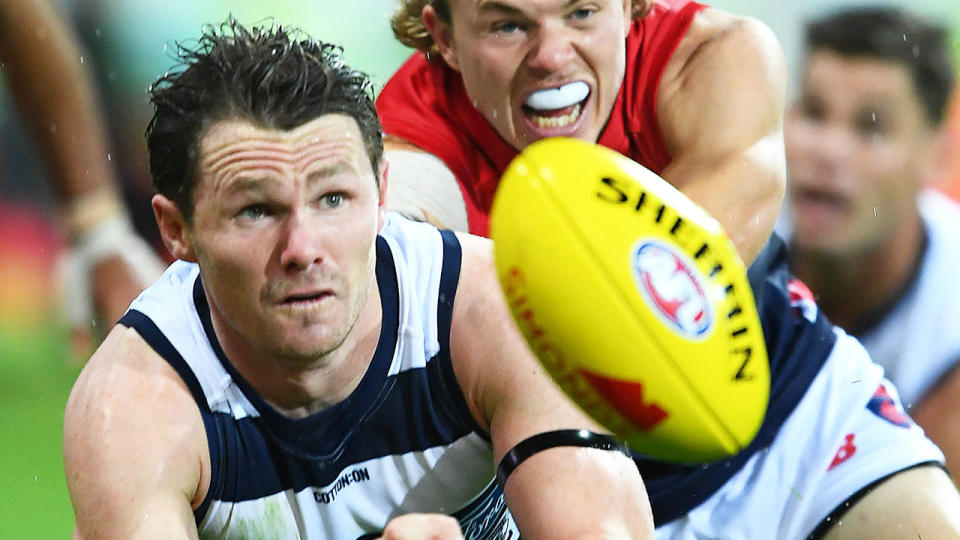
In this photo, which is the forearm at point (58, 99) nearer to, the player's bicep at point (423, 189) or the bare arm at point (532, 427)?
the player's bicep at point (423, 189)

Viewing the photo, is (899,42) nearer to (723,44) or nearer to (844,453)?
(723,44)

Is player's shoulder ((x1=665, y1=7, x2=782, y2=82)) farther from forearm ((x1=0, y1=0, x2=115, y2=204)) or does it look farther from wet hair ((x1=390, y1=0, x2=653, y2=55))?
forearm ((x1=0, y1=0, x2=115, y2=204))

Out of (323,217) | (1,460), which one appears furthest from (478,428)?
(1,460)

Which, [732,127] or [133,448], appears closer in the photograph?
[133,448]

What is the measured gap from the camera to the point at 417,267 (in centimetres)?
175

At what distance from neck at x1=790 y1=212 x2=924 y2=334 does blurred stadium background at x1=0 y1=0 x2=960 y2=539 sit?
3.74ft

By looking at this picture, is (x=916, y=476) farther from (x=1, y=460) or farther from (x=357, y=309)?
(x=1, y=460)

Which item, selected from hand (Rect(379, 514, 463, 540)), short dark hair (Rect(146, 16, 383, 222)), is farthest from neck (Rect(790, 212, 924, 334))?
hand (Rect(379, 514, 463, 540))

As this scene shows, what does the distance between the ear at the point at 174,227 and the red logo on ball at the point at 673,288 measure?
24.4 inches

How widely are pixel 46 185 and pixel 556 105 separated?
5.20 ft

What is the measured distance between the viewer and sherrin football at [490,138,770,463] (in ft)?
4.65

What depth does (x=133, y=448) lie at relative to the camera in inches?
62.2

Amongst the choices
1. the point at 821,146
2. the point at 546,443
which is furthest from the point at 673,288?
the point at 821,146

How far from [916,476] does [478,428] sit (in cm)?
85
